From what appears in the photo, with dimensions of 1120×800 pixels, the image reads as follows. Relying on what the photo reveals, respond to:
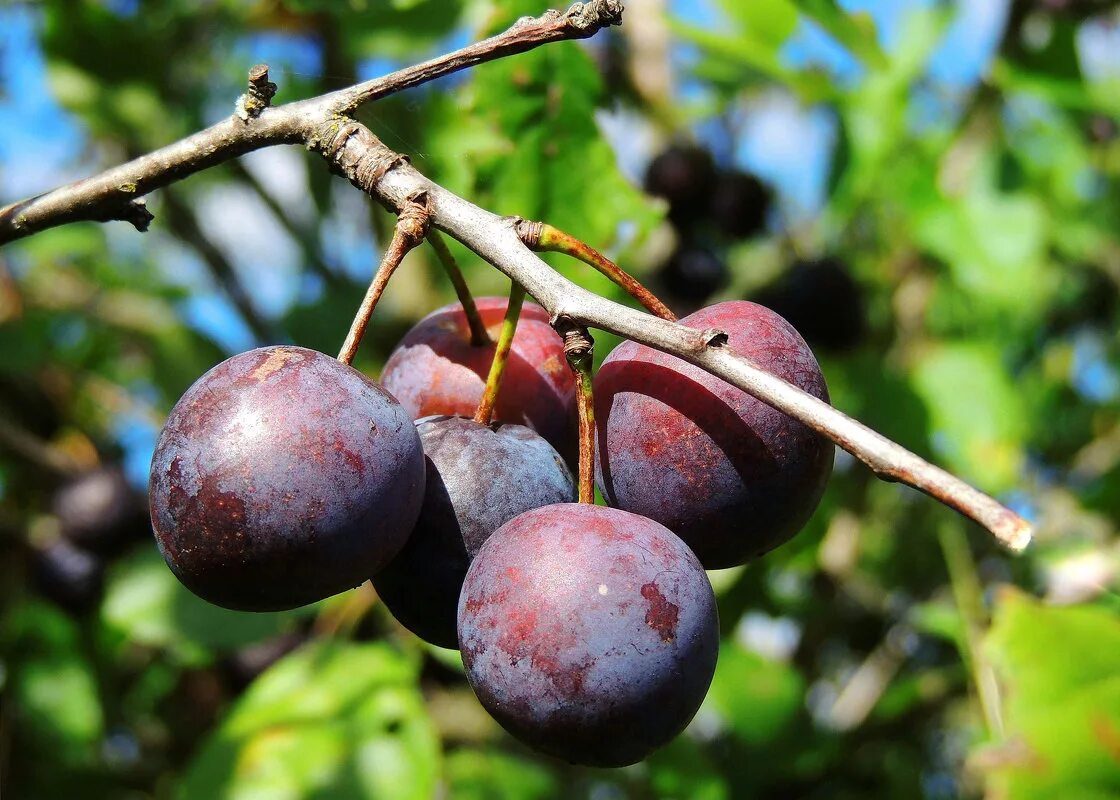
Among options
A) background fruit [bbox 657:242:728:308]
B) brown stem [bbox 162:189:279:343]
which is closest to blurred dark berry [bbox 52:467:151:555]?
brown stem [bbox 162:189:279:343]

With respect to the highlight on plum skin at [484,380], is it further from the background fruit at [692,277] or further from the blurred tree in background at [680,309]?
the background fruit at [692,277]

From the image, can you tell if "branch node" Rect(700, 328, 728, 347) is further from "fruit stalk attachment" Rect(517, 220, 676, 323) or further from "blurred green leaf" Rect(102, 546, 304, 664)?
"blurred green leaf" Rect(102, 546, 304, 664)

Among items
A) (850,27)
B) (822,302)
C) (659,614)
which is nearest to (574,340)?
(659,614)

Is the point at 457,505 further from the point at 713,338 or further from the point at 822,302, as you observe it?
the point at 822,302

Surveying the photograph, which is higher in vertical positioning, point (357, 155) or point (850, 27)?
point (357, 155)

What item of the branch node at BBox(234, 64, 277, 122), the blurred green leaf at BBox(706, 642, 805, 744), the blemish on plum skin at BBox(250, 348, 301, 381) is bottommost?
the blurred green leaf at BBox(706, 642, 805, 744)

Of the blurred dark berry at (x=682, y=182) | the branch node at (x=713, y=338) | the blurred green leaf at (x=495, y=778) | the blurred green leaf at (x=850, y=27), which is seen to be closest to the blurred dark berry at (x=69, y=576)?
the blurred green leaf at (x=495, y=778)
